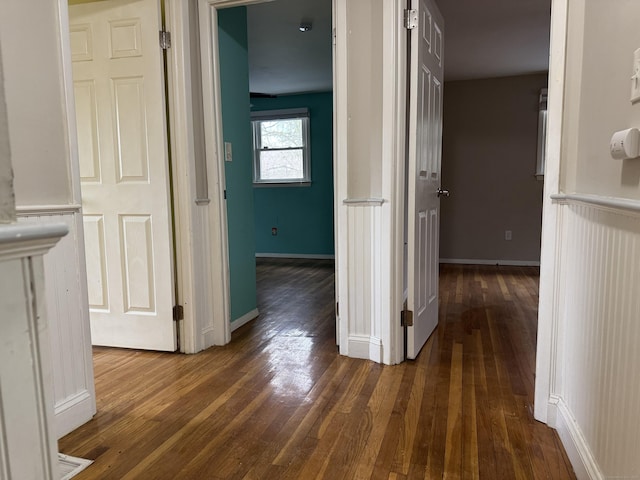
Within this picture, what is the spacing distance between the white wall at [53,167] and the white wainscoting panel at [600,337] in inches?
66.5

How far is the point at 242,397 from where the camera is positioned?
6.58 feet

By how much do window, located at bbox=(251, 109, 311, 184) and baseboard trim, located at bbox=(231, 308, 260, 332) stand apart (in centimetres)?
301

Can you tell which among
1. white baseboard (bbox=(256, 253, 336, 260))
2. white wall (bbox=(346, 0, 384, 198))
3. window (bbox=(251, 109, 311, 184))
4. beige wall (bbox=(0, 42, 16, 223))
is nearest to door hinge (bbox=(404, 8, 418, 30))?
white wall (bbox=(346, 0, 384, 198))

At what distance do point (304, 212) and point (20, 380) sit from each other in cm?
535

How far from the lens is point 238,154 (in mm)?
2986

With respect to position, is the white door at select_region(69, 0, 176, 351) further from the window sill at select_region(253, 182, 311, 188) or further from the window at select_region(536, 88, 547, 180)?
the window at select_region(536, 88, 547, 180)

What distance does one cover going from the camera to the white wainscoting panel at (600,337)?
3.37ft

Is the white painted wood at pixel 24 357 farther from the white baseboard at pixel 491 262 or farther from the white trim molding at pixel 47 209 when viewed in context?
the white baseboard at pixel 491 262

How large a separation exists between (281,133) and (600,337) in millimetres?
5246

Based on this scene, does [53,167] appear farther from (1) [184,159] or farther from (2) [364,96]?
(2) [364,96]

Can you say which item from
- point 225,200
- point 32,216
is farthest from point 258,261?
point 32,216

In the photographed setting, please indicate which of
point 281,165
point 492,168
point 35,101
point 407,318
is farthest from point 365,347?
point 281,165

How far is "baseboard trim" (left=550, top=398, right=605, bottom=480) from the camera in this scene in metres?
1.28

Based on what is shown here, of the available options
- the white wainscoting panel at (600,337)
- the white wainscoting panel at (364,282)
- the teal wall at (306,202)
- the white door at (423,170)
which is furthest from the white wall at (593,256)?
the teal wall at (306,202)
